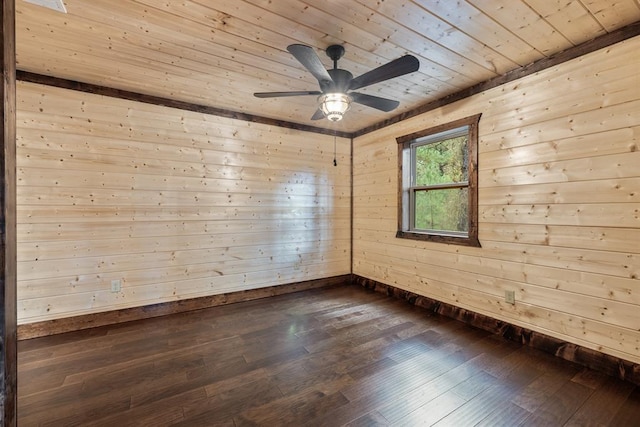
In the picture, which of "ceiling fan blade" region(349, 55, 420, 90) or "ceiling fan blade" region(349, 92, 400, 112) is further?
"ceiling fan blade" region(349, 92, 400, 112)

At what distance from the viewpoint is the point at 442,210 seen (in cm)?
332

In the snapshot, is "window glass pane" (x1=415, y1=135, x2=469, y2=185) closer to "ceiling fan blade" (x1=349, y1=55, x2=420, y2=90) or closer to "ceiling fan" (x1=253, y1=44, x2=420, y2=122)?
"ceiling fan" (x1=253, y1=44, x2=420, y2=122)

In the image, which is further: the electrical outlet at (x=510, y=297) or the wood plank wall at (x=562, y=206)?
the electrical outlet at (x=510, y=297)

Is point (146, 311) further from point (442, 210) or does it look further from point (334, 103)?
point (442, 210)

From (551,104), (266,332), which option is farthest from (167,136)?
(551,104)

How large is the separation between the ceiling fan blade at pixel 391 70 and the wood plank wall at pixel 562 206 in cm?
136

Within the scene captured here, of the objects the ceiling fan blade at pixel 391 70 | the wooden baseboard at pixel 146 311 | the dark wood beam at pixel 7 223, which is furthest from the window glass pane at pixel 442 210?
the dark wood beam at pixel 7 223

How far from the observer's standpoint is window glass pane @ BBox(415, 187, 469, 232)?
307cm

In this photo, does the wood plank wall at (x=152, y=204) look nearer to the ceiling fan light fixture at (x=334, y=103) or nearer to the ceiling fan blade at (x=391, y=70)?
the ceiling fan light fixture at (x=334, y=103)

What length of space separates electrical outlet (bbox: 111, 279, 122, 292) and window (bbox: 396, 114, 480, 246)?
3.30 meters

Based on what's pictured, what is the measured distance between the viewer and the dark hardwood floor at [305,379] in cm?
162

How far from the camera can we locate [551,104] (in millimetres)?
2285

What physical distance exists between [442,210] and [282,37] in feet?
8.24

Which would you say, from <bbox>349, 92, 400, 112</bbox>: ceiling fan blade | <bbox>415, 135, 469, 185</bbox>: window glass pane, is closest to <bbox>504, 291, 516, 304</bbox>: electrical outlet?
<bbox>415, 135, 469, 185</bbox>: window glass pane
